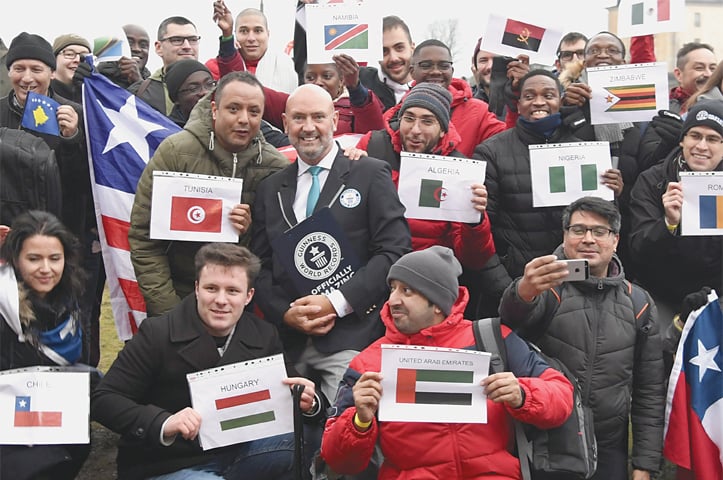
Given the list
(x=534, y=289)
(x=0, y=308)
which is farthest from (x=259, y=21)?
(x=534, y=289)

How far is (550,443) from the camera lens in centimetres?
444

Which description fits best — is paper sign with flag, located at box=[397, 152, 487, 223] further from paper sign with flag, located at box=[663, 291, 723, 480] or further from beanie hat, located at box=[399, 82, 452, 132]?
paper sign with flag, located at box=[663, 291, 723, 480]

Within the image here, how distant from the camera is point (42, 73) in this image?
21.4 feet

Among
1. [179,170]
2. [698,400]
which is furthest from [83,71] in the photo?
[698,400]

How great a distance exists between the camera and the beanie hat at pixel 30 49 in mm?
6500

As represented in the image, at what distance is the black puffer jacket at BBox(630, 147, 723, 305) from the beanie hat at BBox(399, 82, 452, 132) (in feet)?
4.39

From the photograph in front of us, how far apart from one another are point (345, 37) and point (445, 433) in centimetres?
339

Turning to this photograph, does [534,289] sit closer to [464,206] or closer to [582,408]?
[582,408]

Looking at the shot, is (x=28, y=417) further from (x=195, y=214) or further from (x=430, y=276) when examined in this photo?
(x=430, y=276)

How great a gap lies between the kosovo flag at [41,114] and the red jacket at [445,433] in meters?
3.05

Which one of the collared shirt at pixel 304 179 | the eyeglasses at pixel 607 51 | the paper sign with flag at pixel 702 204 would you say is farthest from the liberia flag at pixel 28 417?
the eyeglasses at pixel 607 51

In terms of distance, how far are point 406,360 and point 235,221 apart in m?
1.68

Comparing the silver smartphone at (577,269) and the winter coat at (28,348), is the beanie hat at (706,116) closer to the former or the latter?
the silver smartphone at (577,269)

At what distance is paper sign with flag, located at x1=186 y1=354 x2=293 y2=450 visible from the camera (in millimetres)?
4617
